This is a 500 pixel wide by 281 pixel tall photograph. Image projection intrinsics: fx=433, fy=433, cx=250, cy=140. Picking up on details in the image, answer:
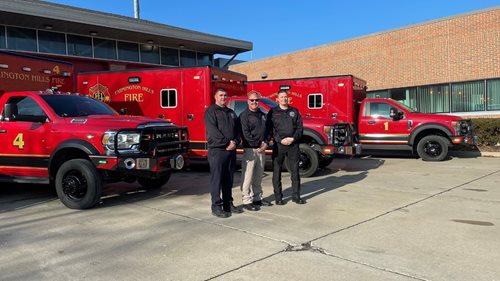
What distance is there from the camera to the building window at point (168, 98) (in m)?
10.8

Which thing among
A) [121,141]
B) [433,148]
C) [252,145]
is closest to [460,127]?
[433,148]

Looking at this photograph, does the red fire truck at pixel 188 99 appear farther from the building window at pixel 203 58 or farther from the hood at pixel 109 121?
the building window at pixel 203 58

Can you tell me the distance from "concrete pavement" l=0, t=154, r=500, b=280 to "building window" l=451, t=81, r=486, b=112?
421 inches

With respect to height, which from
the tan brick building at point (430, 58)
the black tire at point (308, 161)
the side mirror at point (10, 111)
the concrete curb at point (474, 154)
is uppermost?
the tan brick building at point (430, 58)

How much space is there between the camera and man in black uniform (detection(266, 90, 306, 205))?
6.78 m

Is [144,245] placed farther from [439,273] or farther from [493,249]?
[493,249]

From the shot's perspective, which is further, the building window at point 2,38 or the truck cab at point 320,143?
the building window at point 2,38

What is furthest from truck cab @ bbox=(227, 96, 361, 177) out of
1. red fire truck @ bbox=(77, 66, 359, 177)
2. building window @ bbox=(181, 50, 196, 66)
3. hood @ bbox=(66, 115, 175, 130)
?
building window @ bbox=(181, 50, 196, 66)

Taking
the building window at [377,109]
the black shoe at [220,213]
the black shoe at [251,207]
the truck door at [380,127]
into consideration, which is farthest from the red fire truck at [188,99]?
the black shoe at [220,213]

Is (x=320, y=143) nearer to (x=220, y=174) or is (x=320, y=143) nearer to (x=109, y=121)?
(x=220, y=174)

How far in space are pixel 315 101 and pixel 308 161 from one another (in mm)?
3861

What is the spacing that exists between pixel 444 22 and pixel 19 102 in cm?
1731

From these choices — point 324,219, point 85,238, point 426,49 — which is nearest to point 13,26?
point 85,238

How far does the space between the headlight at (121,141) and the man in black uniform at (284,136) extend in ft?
6.75
